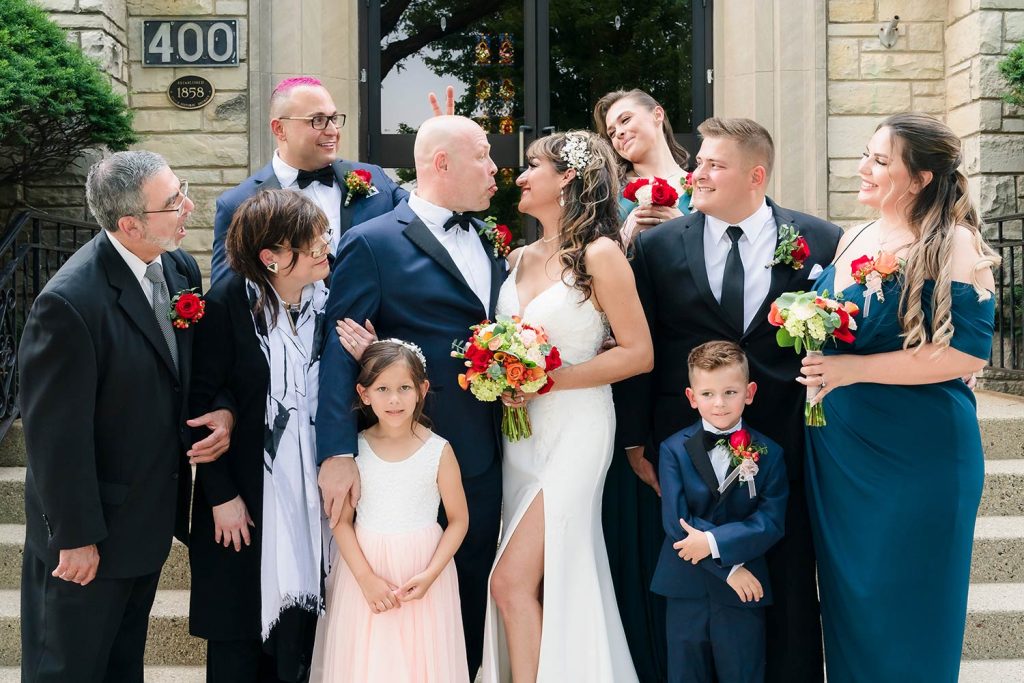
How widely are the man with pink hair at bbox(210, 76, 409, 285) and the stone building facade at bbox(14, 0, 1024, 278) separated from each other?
312 centimetres

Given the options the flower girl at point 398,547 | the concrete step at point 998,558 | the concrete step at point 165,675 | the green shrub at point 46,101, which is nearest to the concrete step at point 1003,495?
the concrete step at point 998,558

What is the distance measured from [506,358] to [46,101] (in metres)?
4.07

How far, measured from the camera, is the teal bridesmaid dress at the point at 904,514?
10.5ft

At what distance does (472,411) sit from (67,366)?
1.29 meters

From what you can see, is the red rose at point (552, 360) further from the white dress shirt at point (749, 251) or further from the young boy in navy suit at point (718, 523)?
the white dress shirt at point (749, 251)

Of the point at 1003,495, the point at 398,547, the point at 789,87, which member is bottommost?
the point at 1003,495

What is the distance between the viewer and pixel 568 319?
11.4 feet

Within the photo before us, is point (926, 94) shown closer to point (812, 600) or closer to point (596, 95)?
point (596, 95)

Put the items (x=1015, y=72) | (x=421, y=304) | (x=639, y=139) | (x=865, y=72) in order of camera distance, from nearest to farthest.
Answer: (x=421, y=304), (x=639, y=139), (x=1015, y=72), (x=865, y=72)

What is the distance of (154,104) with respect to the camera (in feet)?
23.8

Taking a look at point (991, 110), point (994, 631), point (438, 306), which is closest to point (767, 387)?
point (438, 306)

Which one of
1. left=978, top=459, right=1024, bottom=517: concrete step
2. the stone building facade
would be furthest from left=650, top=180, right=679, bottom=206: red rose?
the stone building facade

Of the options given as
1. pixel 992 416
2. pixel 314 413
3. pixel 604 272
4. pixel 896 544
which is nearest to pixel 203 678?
pixel 314 413

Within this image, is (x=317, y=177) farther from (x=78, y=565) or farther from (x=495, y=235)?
(x=78, y=565)
